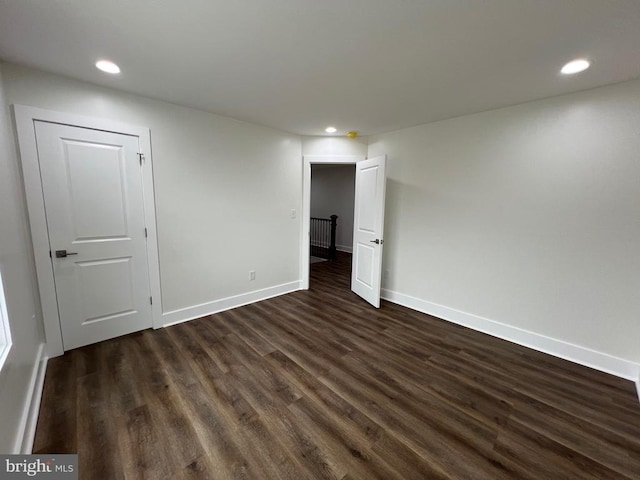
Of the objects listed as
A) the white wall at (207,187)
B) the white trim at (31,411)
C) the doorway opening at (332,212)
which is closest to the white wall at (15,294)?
the white trim at (31,411)

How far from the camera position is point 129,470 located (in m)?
1.37

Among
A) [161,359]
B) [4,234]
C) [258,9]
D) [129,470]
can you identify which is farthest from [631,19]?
[161,359]

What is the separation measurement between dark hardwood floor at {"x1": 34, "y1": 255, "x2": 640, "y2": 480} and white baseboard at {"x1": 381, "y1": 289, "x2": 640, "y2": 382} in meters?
0.09

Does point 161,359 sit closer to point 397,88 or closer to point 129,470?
point 129,470

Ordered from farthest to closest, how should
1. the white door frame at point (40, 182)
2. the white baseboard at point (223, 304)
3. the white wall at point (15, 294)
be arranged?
the white baseboard at point (223, 304), the white door frame at point (40, 182), the white wall at point (15, 294)

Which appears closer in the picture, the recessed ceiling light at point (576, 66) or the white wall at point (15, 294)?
the white wall at point (15, 294)

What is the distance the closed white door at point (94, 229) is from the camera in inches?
88.7

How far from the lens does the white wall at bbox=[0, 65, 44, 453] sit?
1.31 meters

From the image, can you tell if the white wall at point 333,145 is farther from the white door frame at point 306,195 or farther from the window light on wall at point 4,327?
the window light on wall at point 4,327

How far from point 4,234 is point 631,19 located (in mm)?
3737

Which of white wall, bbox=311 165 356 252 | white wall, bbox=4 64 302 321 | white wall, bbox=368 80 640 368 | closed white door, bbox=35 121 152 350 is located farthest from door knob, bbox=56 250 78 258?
white wall, bbox=311 165 356 252

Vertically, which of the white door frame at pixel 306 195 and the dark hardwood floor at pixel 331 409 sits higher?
the white door frame at pixel 306 195

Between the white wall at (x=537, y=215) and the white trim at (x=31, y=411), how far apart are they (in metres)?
3.65

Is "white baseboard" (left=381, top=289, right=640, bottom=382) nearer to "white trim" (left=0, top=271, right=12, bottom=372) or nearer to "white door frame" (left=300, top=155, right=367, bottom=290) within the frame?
"white door frame" (left=300, top=155, right=367, bottom=290)
